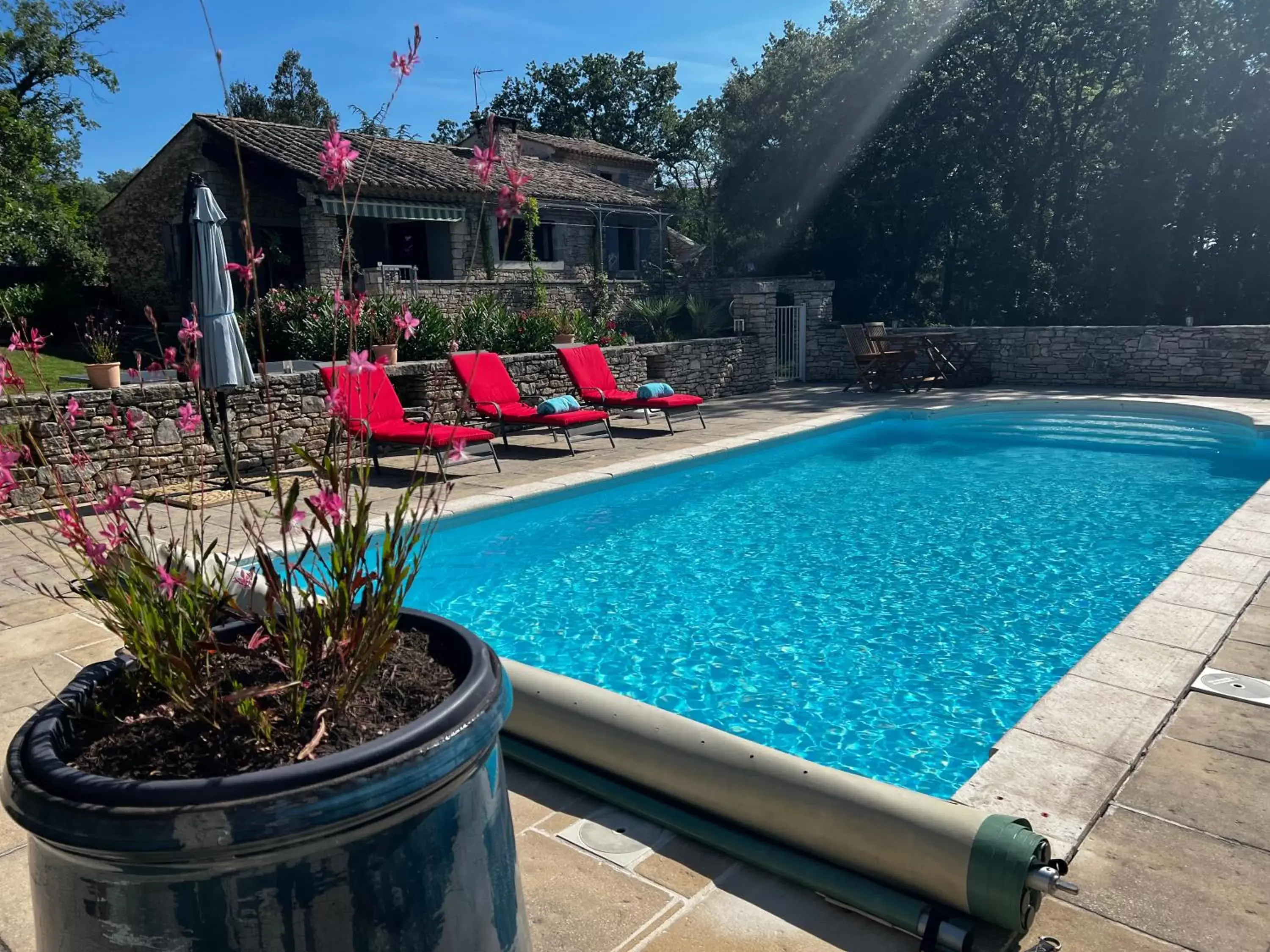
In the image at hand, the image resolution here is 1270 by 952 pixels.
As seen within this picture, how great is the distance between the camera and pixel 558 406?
970 cm

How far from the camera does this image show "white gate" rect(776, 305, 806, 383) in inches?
665

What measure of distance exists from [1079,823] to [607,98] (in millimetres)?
48470

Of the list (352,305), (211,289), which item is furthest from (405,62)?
(211,289)

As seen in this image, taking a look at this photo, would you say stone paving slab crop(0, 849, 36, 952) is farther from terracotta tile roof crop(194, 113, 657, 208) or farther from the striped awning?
the striped awning

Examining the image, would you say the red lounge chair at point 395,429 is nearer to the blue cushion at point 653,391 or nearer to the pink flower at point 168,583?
the blue cushion at point 653,391

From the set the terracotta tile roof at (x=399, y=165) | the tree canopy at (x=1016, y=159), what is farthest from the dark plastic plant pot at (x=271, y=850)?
the tree canopy at (x=1016, y=159)

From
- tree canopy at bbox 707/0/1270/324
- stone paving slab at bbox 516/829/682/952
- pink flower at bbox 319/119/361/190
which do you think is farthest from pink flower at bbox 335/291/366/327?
tree canopy at bbox 707/0/1270/324

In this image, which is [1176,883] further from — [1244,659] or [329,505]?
[329,505]

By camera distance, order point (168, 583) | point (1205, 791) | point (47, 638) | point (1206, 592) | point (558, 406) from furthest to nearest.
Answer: point (558, 406) → point (1206, 592) → point (47, 638) → point (1205, 791) → point (168, 583)

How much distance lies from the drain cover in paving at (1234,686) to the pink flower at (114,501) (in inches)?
153

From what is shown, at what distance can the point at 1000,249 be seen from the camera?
68.2 feet

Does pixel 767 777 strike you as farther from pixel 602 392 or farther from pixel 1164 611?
pixel 602 392

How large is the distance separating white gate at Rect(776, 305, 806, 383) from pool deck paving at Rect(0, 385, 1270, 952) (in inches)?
486

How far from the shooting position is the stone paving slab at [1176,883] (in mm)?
2188
